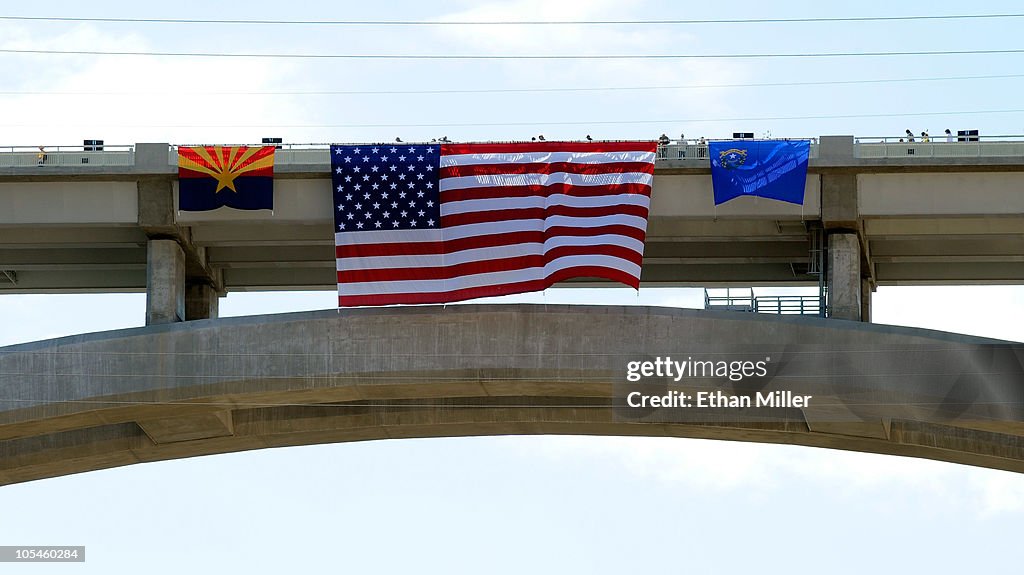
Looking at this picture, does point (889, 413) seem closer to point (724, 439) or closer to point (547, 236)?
point (724, 439)

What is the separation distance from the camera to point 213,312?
6794 cm

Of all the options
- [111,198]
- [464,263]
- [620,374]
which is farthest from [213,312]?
[620,374]

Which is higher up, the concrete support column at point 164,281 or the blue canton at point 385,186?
the blue canton at point 385,186

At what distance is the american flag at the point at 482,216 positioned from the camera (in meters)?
59.8

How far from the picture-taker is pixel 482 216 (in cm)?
6050

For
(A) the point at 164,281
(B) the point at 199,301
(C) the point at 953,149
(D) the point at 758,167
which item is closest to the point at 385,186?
(A) the point at 164,281

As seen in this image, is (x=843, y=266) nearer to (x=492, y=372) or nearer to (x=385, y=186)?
(x=492, y=372)

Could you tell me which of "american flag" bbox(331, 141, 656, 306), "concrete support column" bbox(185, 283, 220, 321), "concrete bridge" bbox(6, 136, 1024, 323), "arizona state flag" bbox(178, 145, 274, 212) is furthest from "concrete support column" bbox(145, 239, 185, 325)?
"american flag" bbox(331, 141, 656, 306)

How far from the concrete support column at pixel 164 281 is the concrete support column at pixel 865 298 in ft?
73.1

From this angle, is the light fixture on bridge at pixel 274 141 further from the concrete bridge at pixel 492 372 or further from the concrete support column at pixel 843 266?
the concrete support column at pixel 843 266

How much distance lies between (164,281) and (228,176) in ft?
13.2

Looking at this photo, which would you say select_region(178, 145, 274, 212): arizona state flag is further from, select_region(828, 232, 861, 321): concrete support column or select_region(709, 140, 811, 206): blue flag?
select_region(828, 232, 861, 321): concrete support column

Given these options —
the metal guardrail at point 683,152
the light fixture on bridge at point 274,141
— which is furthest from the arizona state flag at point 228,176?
the metal guardrail at point 683,152

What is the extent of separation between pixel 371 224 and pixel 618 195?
7379mm
